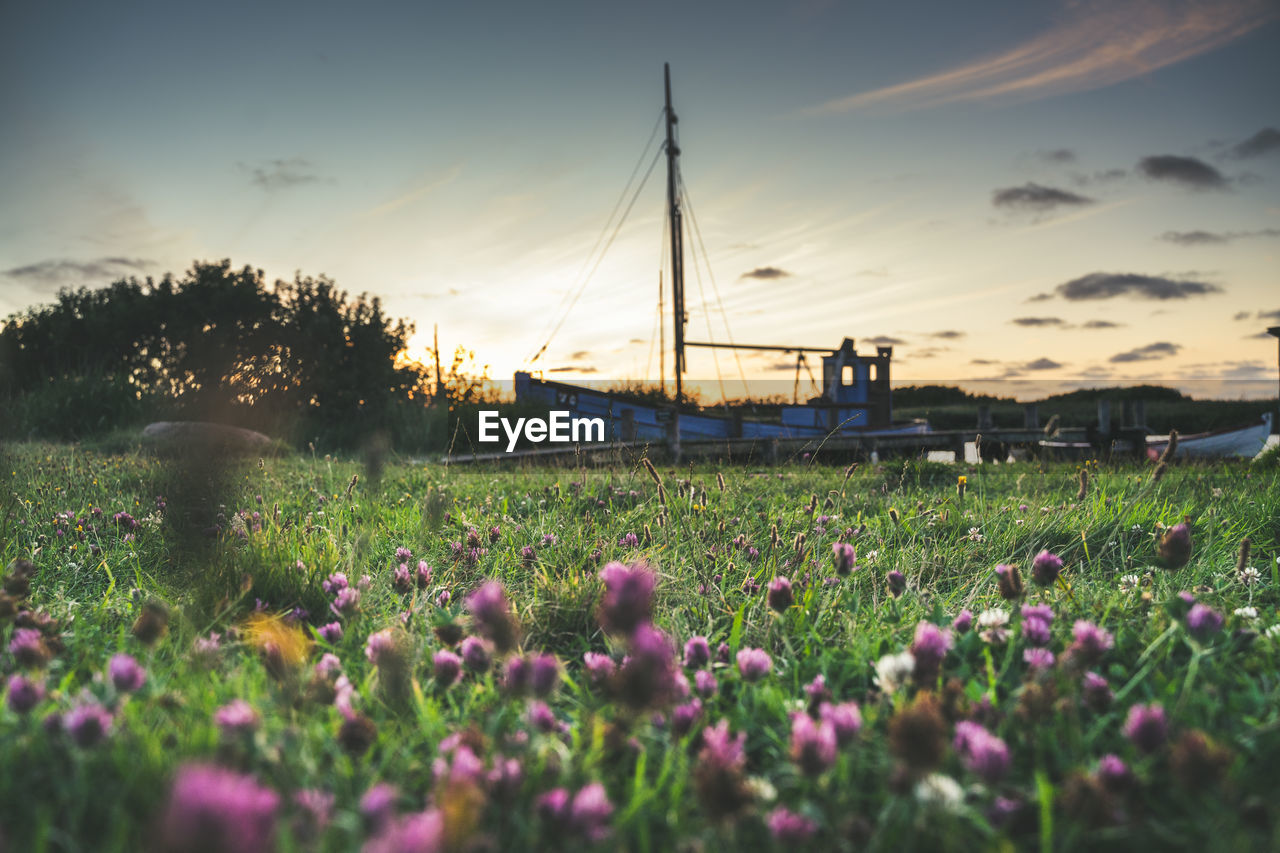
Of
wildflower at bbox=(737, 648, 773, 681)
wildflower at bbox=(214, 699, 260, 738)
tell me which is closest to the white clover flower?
wildflower at bbox=(737, 648, 773, 681)

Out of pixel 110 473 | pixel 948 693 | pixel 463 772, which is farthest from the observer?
pixel 110 473

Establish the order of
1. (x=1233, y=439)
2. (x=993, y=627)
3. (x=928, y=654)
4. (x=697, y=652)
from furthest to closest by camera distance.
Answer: (x=1233, y=439), (x=993, y=627), (x=697, y=652), (x=928, y=654)

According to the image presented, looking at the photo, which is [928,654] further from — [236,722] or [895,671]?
[236,722]

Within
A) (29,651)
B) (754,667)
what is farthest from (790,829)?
(29,651)

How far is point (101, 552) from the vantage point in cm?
316

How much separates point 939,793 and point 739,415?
1941 centimetres

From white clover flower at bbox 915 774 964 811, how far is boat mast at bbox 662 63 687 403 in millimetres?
21195

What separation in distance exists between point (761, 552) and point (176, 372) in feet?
75.4

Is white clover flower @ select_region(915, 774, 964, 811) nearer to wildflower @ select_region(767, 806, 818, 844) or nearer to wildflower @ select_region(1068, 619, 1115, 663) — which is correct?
wildflower @ select_region(767, 806, 818, 844)

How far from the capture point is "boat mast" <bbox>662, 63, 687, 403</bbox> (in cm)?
2305

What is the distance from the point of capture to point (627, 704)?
1.00 meters

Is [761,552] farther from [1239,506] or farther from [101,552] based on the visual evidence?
[1239,506]

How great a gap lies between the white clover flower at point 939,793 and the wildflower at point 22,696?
1563mm

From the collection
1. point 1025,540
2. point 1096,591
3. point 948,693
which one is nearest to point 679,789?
point 948,693
